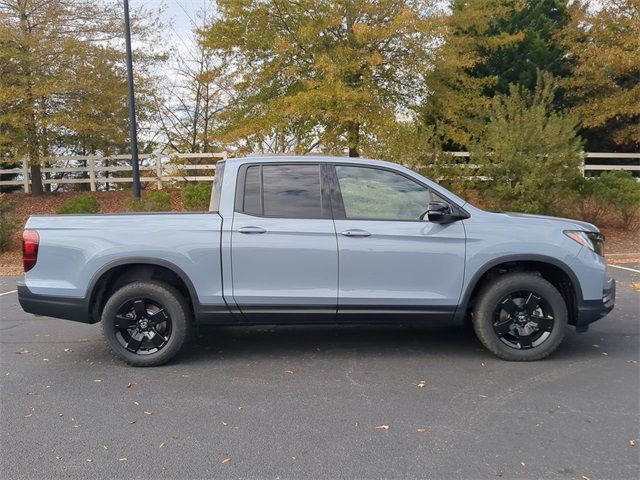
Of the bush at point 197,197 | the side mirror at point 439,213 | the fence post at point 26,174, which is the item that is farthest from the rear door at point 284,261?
the fence post at point 26,174

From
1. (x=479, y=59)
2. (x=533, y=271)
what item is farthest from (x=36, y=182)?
(x=533, y=271)

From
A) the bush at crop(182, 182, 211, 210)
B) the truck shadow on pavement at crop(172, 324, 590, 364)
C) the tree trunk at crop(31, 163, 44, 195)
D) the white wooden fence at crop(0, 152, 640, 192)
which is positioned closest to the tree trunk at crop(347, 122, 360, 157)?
the bush at crop(182, 182, 211, 210)

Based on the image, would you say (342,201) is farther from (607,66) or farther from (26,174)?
(26,174)

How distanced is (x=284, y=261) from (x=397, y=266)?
0.96 meters

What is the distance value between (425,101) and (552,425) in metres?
13.7

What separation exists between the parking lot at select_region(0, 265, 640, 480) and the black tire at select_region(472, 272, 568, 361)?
17 cm

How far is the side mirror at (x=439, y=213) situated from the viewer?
4.45 m

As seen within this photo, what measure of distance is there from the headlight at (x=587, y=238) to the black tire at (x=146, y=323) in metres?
3.42

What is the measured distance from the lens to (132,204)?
506 inches

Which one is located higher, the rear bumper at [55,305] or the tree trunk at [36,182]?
the tree trunk at [36,182]

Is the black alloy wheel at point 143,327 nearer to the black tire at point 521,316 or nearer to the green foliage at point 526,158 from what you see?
the black tire at point 521,316

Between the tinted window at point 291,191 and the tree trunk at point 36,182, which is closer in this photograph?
the tinted window at point 291,191

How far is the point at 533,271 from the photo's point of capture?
4727 mm

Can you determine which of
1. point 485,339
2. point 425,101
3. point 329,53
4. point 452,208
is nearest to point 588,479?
point 485,339
